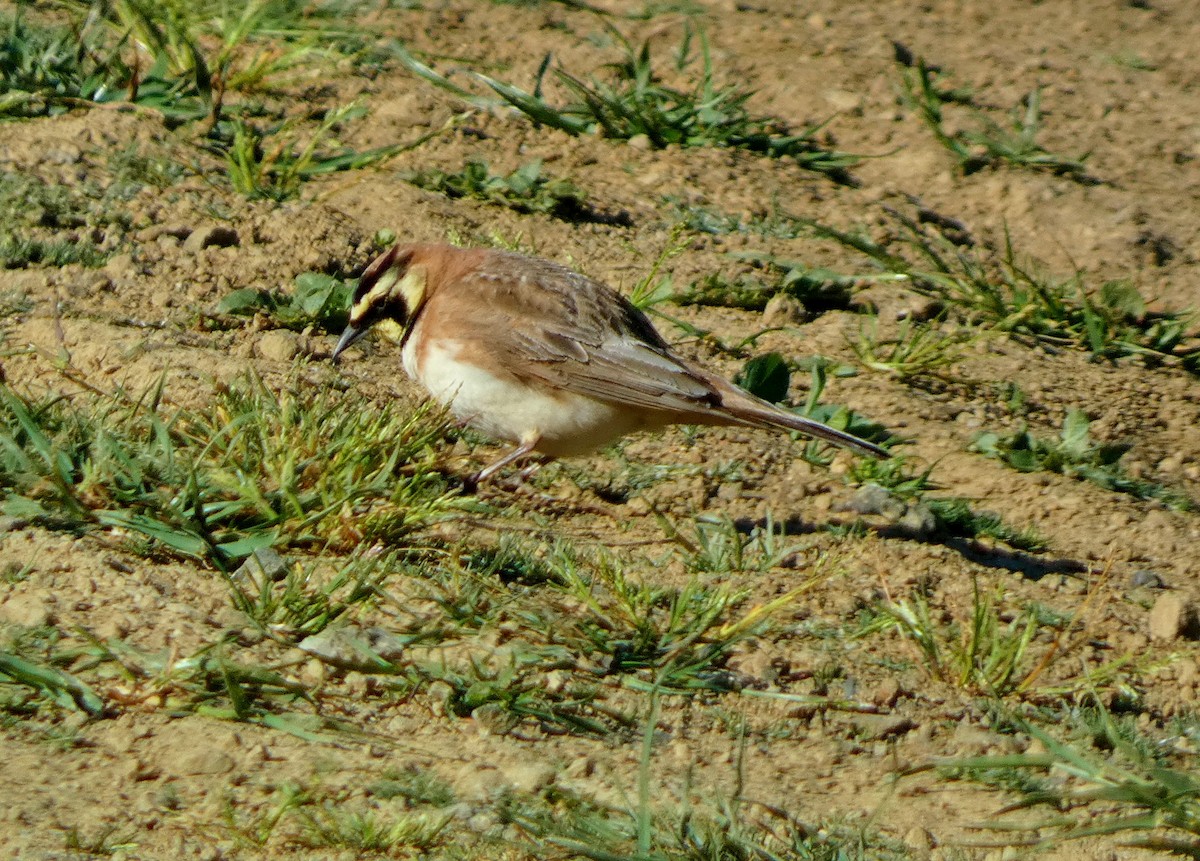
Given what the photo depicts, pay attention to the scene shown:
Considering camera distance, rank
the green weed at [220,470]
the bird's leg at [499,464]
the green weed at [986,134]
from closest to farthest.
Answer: the green weed at [220,470], the bird's leg at [499,464], the green weed at [986,134]

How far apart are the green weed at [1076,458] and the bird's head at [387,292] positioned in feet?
7.68

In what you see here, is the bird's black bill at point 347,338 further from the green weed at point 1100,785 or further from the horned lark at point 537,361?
the green weed at point 1100,785

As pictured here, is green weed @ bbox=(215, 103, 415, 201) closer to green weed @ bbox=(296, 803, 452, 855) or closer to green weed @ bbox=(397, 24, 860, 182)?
green weed @ bbox=(397, 24, 860, 182)

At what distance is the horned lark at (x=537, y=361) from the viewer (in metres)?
5.73

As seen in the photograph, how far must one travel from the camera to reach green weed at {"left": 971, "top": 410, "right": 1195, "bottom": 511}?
20.9 feet

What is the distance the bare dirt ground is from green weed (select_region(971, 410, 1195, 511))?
0.06 meters

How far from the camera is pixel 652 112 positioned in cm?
814

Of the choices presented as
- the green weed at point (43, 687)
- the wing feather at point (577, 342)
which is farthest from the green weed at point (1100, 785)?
the green weed at point (43, 687)

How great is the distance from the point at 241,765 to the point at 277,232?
3376mm

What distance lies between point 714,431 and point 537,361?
0.98m

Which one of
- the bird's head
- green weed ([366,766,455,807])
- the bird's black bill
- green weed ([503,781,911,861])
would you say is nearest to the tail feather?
the bird's head

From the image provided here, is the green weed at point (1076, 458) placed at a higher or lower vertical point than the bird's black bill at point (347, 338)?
lower

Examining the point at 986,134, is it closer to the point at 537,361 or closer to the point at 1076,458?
the point at 1076,458

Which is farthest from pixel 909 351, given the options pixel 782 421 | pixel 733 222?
pixel 782 421
